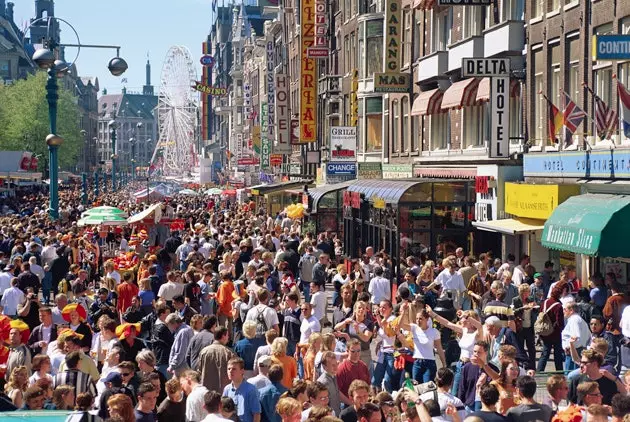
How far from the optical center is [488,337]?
14.0m

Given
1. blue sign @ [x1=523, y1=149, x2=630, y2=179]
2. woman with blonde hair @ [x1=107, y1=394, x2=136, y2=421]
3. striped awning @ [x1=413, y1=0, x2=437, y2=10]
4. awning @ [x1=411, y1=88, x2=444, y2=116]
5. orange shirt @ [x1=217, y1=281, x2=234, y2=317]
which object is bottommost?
orange shirt @ [x1=217, y1=281, x2=234, y2=317]

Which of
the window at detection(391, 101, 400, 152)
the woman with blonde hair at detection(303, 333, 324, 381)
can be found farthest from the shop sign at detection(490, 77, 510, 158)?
the woman with blonde hair at detection(303, 333, 324, 381)

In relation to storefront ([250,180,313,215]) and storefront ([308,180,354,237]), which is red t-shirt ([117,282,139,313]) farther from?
storefront ([250,180,313,215])

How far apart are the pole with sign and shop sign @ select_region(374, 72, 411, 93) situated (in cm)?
1171

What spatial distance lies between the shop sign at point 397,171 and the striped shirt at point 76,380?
28595mm

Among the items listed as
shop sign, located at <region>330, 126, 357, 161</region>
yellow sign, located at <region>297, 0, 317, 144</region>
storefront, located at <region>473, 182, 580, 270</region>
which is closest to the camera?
storefront, located at <region>473, 182, 580, 270</region>

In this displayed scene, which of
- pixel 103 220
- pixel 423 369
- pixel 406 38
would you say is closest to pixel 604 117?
pixel 423 369

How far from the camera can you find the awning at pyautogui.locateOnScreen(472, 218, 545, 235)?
84.2 ft

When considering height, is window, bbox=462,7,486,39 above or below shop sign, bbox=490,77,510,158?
→ above

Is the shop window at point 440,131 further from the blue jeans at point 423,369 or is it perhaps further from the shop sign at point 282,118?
the shop sign at point 282,118

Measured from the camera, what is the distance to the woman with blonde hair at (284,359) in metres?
12.5

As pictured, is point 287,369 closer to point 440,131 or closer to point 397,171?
point 440,131

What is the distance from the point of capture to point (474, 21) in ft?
106

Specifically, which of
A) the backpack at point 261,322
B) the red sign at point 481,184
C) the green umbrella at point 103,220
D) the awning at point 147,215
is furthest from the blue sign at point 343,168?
the backpack at point 261,322
